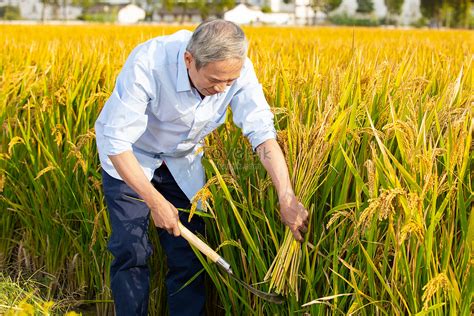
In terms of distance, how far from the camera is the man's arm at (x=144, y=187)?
7.05ft

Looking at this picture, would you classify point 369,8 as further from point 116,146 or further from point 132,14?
point 116,146

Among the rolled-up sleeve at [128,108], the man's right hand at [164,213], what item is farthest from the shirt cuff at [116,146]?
the man's right hand at [164,213]

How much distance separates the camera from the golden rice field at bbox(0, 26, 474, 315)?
188 centimetres

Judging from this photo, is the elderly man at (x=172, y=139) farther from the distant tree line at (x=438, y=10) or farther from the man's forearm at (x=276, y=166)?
the distant tree line at (x=438, y=10)

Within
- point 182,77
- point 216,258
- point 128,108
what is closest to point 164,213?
point 216,258

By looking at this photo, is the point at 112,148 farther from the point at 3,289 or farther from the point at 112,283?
the point at 3,289

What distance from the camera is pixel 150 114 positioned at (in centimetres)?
242

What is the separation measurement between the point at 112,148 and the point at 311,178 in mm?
613

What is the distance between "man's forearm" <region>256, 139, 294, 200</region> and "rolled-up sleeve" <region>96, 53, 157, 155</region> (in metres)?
0.39

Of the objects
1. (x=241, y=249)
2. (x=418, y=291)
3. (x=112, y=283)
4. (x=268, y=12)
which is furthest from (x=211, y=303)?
(x=268, y=12)

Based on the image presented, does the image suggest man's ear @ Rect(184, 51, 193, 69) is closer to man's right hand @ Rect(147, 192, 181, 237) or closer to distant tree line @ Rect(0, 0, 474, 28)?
man's right hand @ Rect(147, 192, 181, 237)

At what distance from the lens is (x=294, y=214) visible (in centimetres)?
207

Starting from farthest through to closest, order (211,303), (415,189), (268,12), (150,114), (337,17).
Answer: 1. (268,12)
2. (337,17)
3. (211,303)
4. (150,114)
5. (415,189)

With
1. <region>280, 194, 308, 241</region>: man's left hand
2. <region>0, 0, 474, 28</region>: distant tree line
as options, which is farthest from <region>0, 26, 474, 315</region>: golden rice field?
<region>0, 0, 474, 28</region>: distant tree line
